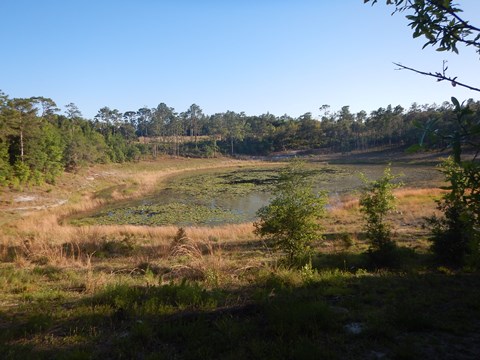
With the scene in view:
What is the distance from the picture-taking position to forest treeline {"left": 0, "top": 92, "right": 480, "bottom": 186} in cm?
4178

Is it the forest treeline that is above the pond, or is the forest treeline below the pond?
above

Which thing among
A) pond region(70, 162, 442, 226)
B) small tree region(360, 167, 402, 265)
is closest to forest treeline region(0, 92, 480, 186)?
pond region(70, 162, 442, 226)

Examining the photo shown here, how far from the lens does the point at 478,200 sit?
7.82 ft

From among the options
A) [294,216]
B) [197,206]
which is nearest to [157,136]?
[197,206]

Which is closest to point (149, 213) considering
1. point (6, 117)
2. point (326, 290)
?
point (6, 117)

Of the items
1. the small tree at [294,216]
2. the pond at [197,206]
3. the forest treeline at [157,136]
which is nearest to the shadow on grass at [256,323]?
the small tree at [294,216]

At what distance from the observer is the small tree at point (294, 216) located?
10.5 metres

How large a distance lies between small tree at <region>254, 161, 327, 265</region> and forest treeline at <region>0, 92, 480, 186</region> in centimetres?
3395

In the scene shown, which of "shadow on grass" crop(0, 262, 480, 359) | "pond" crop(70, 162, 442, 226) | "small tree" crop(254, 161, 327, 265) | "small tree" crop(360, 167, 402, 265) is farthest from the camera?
"pond" crop(70, 162, 442, 226)

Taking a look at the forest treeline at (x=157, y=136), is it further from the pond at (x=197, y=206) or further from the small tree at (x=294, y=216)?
the small tree at (x=294, y=216)

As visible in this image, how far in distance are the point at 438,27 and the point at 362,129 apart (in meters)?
117

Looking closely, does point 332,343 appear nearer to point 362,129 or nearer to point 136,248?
point 136,248

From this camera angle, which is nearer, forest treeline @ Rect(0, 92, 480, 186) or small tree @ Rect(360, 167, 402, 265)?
small tree @ Rect(360, 167, 402, 265)

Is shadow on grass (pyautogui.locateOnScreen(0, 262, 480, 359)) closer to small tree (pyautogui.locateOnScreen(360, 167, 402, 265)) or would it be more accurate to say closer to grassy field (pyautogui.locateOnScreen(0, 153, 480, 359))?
grassy field (pyautogui.locateOnScreen(0, 153, 480, 359))
